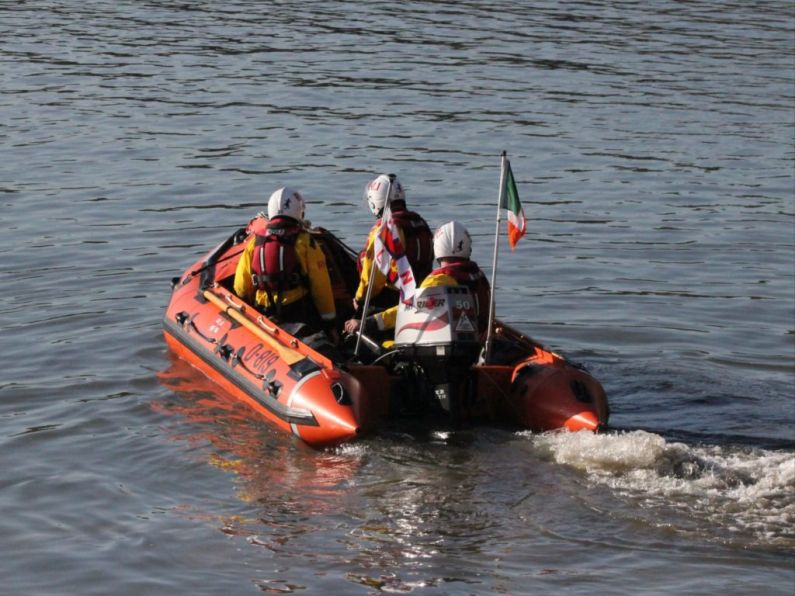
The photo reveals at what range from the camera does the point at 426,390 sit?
388 inches

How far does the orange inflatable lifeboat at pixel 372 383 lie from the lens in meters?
9.59

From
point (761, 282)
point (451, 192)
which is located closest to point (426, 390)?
point (761, 282)

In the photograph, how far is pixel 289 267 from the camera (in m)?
10.6

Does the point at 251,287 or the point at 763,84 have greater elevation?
the point at 763,84

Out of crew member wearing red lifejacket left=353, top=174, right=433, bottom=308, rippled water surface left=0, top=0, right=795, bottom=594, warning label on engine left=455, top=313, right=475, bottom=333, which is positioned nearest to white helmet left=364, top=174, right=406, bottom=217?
crew member wearing red lifejacket left=353, top=174, right=433, bottom=308

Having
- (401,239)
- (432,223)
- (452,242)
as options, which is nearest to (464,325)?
(452,242)

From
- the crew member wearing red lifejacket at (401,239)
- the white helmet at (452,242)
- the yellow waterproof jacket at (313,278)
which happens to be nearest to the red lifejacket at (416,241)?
the crew member wearing red lifejacket at (401,239)

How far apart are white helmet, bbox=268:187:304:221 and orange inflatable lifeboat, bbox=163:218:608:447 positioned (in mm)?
746

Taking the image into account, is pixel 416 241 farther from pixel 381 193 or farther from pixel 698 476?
pixel 698 476

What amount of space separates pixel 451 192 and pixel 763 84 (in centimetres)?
847

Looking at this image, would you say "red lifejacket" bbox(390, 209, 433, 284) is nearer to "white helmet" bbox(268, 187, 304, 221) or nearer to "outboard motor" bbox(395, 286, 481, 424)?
"white helmet" bbox(268, 187, 304, 221)

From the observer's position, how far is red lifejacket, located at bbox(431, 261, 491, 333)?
32.6 feet

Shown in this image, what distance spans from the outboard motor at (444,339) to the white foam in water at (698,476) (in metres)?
0.69

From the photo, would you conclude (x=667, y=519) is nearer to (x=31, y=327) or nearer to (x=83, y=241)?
(x=31, y=327)
